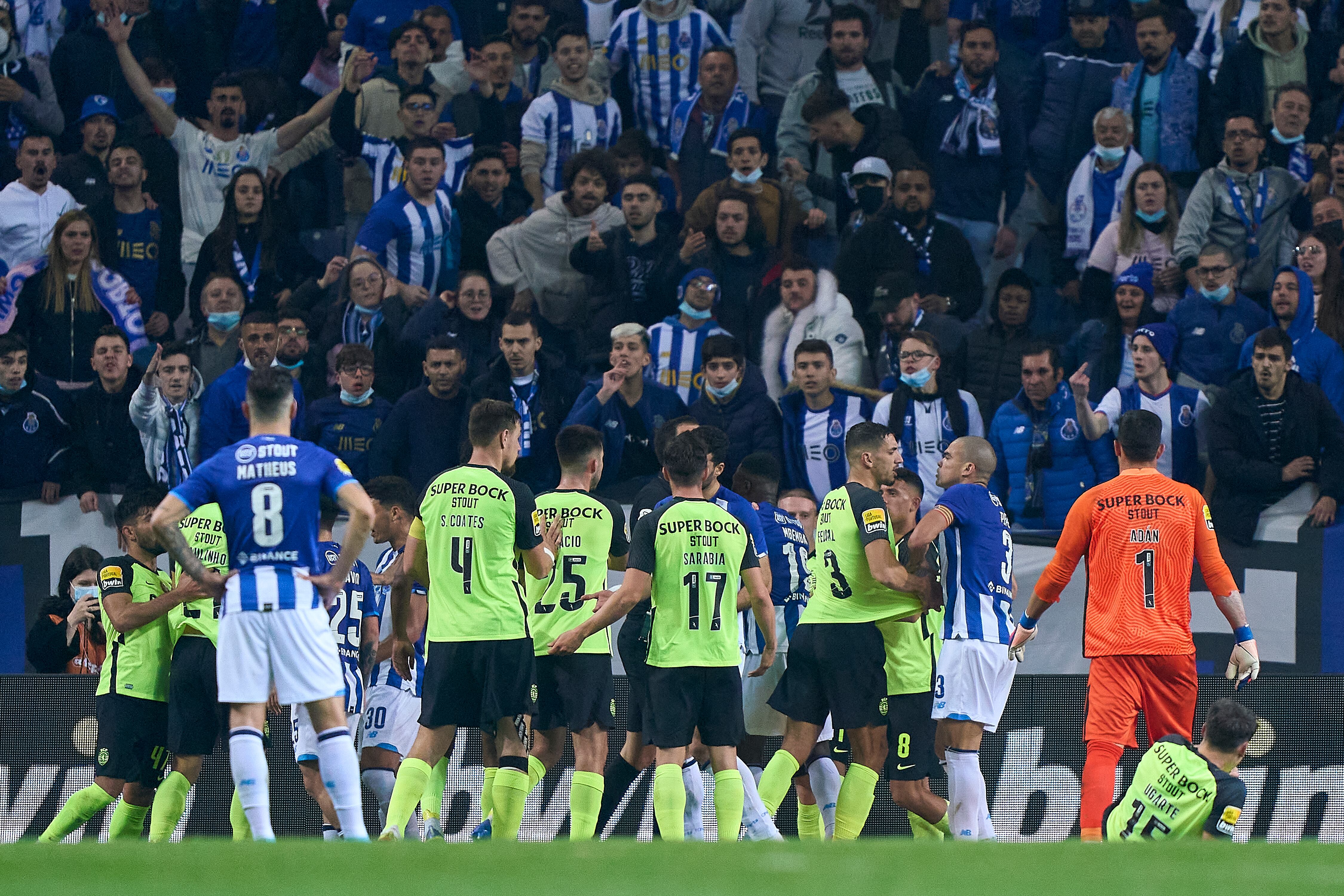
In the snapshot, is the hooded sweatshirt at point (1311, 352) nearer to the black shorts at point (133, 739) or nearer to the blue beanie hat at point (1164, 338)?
the blue beanie hat at point (1164, 338)

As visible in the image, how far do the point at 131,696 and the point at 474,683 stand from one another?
207 cm

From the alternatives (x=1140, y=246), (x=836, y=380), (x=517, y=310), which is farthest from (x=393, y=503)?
(x=1140, y=246)

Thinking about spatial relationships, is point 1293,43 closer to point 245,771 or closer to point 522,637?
point 522,637

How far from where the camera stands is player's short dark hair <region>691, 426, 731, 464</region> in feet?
29.9

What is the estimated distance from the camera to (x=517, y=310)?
1264 cm

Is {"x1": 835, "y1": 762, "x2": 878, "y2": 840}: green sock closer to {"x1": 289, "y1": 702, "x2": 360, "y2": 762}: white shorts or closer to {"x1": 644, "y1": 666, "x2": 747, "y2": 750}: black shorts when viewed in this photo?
{"x1": 644, "y1": 666, "x2": 747, "y2": 750}: black shorts

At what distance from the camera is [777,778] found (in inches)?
364

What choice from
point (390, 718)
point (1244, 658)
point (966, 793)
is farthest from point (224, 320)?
point (1244, 658)

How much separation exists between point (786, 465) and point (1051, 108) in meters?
4.36

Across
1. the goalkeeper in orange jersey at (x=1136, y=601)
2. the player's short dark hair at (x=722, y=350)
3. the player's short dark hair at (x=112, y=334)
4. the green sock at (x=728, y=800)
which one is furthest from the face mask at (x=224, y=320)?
the goalkeeper in orange jersey at (x=1136, y=601)

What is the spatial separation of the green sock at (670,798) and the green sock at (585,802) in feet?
1.85

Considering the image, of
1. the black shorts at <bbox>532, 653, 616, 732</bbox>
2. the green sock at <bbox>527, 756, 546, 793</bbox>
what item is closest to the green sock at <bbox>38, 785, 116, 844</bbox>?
the green sock at <bbox>527, 756, 546, 793</bbox>

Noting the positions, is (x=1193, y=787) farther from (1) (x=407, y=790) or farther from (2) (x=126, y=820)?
(2) (x=126, y=820)

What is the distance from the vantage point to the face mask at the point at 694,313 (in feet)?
41.8
